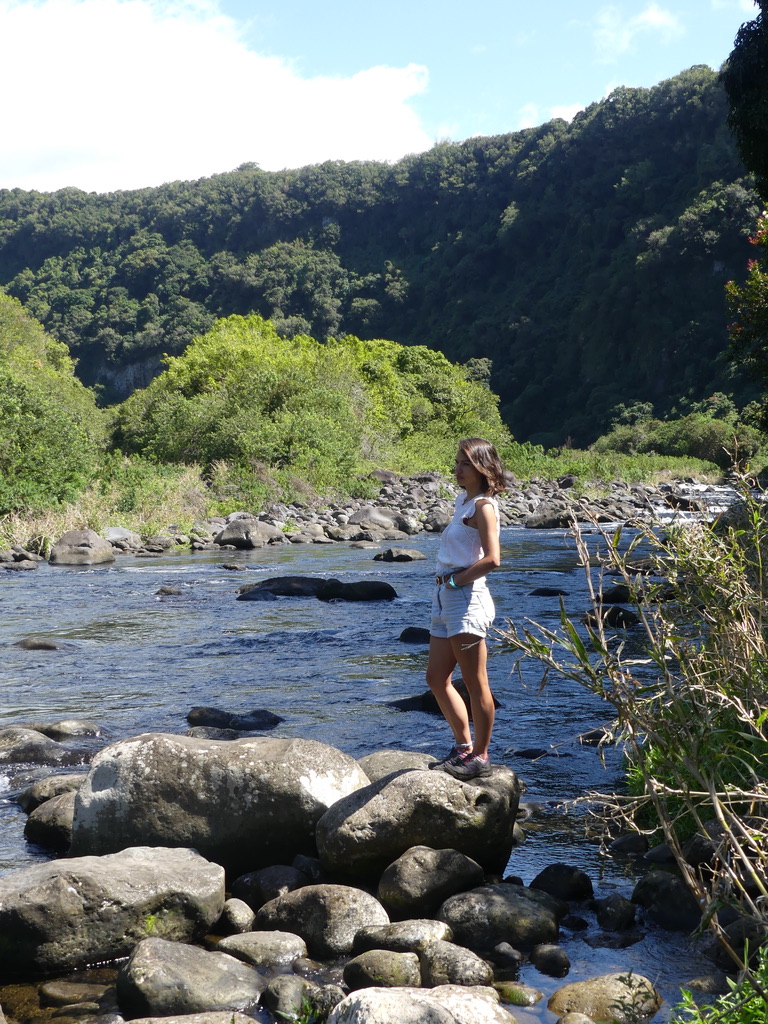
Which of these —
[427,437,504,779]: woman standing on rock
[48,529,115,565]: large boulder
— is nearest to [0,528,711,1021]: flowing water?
[427,437,504,779]: woman standing on rock

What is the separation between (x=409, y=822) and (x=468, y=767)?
0.50 m

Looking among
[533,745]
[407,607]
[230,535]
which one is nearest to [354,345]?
[230,535]

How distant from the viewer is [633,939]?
483 centimetres

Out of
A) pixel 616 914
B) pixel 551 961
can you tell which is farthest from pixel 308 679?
pixel 551 961

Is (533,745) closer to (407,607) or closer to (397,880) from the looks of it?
(397,880)

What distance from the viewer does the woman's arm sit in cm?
560

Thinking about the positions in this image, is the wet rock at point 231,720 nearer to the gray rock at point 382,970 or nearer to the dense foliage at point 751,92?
the gray rock at point 382,970

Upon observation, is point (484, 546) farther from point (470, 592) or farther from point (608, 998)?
point (608, 998)

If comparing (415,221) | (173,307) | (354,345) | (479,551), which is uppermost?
(415,221)

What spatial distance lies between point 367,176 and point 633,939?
126694 millimetres

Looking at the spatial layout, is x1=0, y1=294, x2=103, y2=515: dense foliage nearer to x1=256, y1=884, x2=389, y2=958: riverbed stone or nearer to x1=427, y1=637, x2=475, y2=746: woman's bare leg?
x1=427, y1=637, x2=475, y2=746: woman's bare leg

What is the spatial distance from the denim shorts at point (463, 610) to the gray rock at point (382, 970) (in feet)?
5.86

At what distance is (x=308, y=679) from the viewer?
A: 11.0 meters

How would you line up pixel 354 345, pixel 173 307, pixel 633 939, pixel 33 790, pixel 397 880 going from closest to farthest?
pixel 633 939 < pixel 397 880 < pixel 33 790 < pixel 354 345 < pixel 173 307
